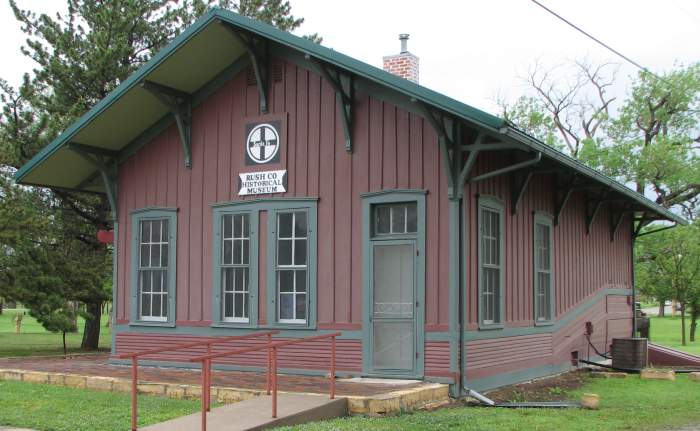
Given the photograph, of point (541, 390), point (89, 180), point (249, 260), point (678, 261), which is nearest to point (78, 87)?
point (89, 180)

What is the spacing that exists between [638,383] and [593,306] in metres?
3.48

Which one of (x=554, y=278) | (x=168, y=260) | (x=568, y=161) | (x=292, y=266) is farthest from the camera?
(x=554, y=278)

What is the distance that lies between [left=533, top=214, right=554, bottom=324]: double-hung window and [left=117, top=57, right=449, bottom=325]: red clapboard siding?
11.2 ft

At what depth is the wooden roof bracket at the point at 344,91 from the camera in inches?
480

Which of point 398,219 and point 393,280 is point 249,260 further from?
point 398,219

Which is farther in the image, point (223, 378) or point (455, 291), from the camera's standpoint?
point (223, 378)

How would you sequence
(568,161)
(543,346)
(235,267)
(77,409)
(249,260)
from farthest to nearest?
1. (543,346)
2. (235,267)
3. (249,260)
4. (568,161)
5. (77,409)

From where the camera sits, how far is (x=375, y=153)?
477 inches

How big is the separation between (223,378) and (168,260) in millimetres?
2885

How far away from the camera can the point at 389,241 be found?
11891 mm

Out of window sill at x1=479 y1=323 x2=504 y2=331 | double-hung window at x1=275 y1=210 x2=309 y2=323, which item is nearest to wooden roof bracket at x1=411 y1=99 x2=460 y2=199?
window sill at x1=479 y1=323 x2=504 y2=331

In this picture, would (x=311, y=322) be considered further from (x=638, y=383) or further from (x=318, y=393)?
(x=638, y=383)

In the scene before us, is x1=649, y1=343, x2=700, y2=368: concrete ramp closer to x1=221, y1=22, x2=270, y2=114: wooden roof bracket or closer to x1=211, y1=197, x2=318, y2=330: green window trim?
x1=211, y1=197, x2=318, y2=330: green window trim

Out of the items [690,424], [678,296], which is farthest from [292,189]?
[678,296]
